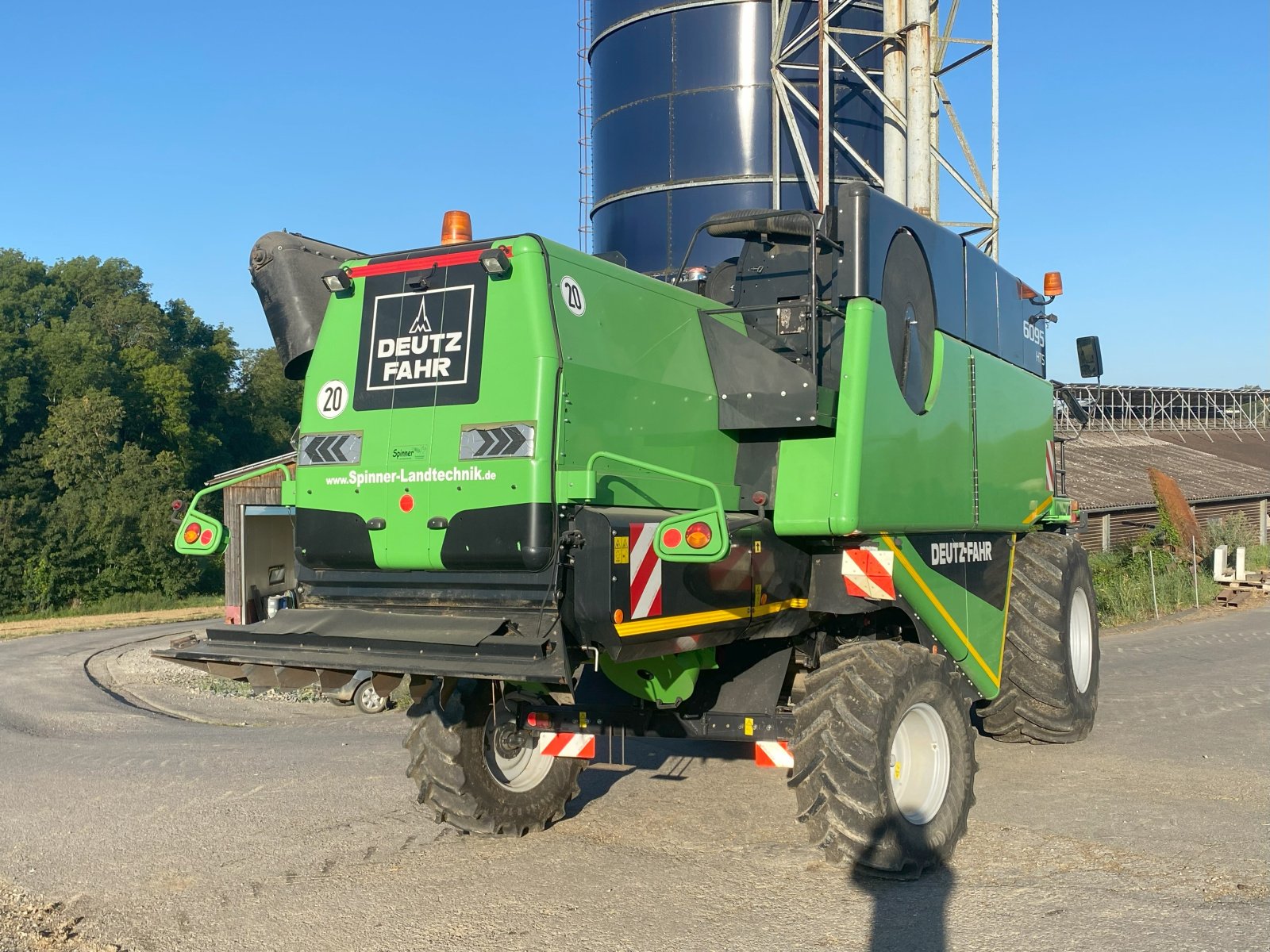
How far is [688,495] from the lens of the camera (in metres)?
5.45

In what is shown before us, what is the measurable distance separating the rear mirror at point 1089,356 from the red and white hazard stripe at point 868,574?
4.11 m

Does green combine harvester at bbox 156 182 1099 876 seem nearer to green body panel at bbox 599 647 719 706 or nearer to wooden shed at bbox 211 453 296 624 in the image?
green body panel at bbox 599 647 719 706

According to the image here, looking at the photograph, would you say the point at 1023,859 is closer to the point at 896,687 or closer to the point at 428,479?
the point at 896,687

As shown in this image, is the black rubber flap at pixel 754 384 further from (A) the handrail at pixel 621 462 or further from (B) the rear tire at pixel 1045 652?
(B) the rear tire at pixel 1045 652

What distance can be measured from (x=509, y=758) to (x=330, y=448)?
213cm

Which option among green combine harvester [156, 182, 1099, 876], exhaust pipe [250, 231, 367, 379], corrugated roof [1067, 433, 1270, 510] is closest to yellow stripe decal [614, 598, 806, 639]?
green combine harvester [156, 182, 1099, 876]

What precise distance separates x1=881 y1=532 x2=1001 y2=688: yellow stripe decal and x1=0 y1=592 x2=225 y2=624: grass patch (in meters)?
31.1

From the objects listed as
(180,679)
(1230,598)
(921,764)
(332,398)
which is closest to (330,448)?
(332,398)

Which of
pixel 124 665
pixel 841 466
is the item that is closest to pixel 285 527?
pixel 841 466

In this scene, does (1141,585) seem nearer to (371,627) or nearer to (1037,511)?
(1037,511)

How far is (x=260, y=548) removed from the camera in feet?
30.0

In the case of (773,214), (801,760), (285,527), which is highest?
(773,214)

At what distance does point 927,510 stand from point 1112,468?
1063 inches

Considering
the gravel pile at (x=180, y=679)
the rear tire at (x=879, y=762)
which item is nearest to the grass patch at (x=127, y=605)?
the gravel pile at (x=180, y=679)
